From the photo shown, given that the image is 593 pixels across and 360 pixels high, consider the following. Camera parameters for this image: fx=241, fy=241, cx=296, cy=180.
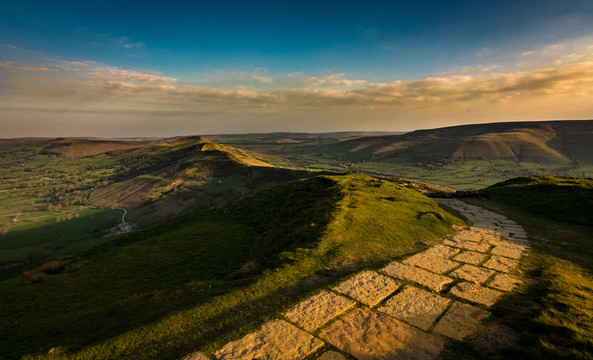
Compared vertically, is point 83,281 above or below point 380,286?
below

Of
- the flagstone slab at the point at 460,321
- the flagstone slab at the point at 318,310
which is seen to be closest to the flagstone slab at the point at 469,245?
the flagstone slab at the point at 460,321

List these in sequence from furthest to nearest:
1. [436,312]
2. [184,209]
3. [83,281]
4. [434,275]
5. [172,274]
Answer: [184,209]
[172,274]
[83,281]
[434,275]
[436,312]

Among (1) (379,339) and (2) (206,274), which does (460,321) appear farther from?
(2) (206,274)

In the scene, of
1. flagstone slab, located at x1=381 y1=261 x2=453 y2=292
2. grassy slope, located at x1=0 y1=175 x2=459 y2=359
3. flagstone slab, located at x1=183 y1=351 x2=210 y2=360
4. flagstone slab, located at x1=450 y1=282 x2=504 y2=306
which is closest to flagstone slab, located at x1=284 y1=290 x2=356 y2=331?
grassy slope, located at x1=0 y1=175 x2=459 y2=359

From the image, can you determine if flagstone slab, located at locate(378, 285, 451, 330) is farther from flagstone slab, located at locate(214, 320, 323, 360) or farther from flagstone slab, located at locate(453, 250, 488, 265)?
flagstone slab, located at locate(453, 250, 488, 265)

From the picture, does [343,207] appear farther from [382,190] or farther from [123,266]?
[123,266]

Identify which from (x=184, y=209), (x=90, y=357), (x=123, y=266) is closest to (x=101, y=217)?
(x=184, y=209)
